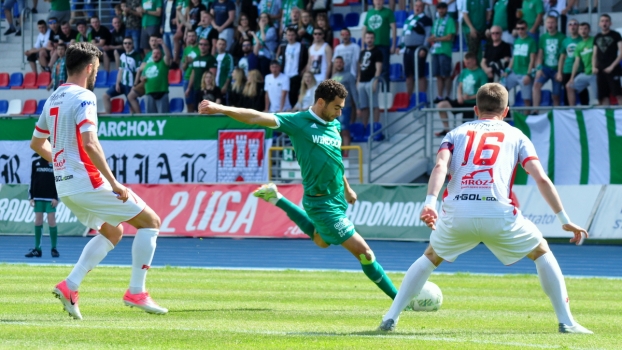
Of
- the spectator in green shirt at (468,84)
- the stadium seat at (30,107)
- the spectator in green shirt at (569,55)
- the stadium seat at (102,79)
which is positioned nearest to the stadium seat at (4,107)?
the stadium seat at (30,107)

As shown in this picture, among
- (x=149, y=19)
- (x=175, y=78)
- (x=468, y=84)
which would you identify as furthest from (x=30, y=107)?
(x=468, y=84)

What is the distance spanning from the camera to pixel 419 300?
416 inches

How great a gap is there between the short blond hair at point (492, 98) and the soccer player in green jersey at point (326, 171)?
2349mm

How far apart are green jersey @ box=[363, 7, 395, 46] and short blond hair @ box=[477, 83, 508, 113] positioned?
17.3m

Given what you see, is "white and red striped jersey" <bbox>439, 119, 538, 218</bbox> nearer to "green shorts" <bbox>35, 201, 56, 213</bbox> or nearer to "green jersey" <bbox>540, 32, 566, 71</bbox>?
"green shorts" <bbox>35, 201, 56, 213</bbox>

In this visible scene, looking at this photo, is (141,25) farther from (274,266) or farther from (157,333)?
(157,333)

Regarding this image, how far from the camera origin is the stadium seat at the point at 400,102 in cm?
2645

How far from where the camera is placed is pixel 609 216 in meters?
21.2

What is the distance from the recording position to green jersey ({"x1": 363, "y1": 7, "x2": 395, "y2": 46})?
2567 cm

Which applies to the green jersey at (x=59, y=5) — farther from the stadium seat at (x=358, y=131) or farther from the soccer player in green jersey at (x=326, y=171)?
the soccer player in green jersey at (x=326, y=171)

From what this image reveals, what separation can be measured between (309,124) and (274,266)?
7477mm

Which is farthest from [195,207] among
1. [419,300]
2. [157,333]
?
[157,333]

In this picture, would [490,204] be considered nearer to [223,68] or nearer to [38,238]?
[38,238]

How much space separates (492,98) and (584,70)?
15.1m
